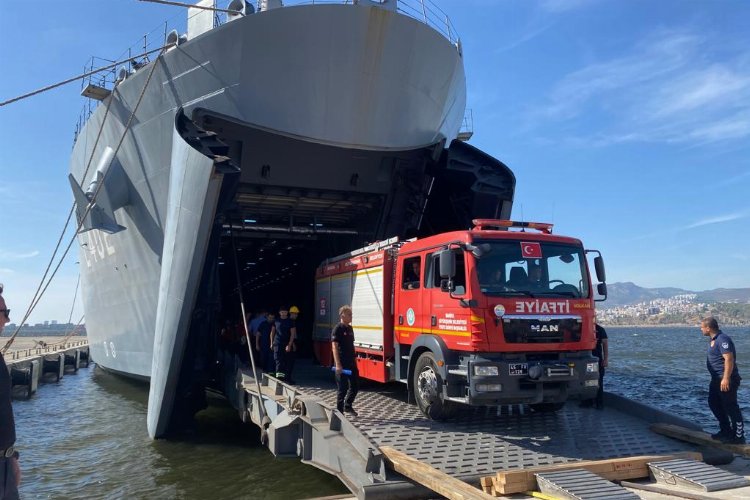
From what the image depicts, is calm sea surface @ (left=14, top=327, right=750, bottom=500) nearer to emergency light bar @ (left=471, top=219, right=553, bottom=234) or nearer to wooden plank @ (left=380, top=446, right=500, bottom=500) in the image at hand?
wooden plank @ (left=380, top=446, right=500, bottom=500)

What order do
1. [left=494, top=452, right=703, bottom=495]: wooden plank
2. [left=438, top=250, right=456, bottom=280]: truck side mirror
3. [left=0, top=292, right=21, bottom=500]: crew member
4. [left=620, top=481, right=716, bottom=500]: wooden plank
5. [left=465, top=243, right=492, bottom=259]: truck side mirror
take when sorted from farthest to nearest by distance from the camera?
[left=465, top=243, right=492, bottom=259]: truck side mirror
[left=438, top=250, right=456, bottom=280]: truck side mirror
[left=494, top=452, right=703, bottom=495]: wooden plank
[left=620, top=481, right=716, bottom=500]: wooden plank
[left=0, top=292, right=21, bottom=500]: crew member

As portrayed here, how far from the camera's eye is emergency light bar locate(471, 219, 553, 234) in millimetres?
7699

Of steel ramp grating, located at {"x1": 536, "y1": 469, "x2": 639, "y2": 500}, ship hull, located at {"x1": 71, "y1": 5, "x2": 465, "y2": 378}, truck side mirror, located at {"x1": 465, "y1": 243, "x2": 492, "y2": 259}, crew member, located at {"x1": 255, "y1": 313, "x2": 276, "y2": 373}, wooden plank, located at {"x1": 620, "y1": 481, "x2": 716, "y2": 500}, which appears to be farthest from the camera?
crew member, located at {"x1": 255, "y1": 313, "x2": 276, "y2": 373}

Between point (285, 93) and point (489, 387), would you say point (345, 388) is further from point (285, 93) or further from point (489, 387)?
point (285, 93)

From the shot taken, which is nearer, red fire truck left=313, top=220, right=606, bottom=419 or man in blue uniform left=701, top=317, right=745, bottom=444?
red fire truck left=313, top=220, right=606, bottom=419

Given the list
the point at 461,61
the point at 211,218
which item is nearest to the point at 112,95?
the point at 211,218

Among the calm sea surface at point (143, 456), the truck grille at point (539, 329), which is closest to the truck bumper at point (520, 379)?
the truck grille at point (539, 329)

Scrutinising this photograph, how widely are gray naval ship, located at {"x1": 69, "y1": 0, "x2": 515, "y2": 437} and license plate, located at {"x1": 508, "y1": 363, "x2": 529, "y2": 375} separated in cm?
527

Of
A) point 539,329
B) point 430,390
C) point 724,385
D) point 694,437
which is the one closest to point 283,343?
point 430,390

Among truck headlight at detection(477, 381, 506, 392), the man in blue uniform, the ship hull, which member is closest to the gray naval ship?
the ship hull

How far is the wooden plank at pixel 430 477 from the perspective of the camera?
489cm

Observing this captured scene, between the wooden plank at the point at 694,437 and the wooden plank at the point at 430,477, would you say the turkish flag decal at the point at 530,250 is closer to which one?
the wooden plank at the point at 694,437

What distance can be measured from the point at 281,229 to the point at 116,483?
7358mm

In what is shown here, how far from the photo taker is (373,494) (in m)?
5.45
